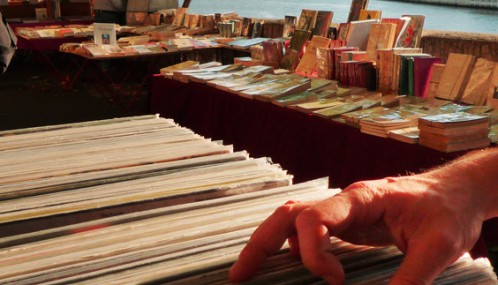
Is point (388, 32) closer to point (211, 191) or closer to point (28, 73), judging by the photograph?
point (211, 191)

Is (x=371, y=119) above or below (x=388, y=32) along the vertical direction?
below

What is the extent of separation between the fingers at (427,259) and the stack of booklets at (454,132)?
91.8 inches

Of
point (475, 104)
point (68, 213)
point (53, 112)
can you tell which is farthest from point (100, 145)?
point (53, 112)

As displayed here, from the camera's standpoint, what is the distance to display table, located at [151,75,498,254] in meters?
3.01

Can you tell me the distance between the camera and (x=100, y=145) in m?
1.06

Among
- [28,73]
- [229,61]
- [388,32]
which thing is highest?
[388,32]

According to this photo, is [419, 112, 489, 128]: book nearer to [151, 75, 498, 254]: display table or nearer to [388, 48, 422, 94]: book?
[151, 75, 498, 254]: display table

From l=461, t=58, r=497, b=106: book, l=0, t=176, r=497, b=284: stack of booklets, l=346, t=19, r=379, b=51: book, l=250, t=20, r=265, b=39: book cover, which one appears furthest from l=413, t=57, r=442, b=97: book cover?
l=250, t=20, r=265, b=39: book cover

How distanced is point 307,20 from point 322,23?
0.26 meters

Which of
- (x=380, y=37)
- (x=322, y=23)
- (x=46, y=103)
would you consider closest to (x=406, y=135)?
(x=380, y=37)

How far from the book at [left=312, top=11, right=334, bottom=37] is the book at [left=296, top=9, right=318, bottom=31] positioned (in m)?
0.05

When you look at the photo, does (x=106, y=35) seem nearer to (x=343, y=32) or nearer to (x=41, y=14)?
(x=343, y=32)

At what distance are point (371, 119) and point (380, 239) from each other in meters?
2.63

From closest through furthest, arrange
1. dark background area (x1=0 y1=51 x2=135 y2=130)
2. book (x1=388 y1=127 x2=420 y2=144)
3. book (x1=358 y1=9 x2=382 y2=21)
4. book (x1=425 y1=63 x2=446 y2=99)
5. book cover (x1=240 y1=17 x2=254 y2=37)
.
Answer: book (x1=388 y1=127 x2=420 y2=144) → book (x1=425 y1=63 x2=446 y2=99) → book (x1=358 y1=9 x2=382 y2=21) → dark background area (x1=0 y1=51 x2=135 y2=130) → book cover (x1=240 y1=17 x2=254 y2=37)
